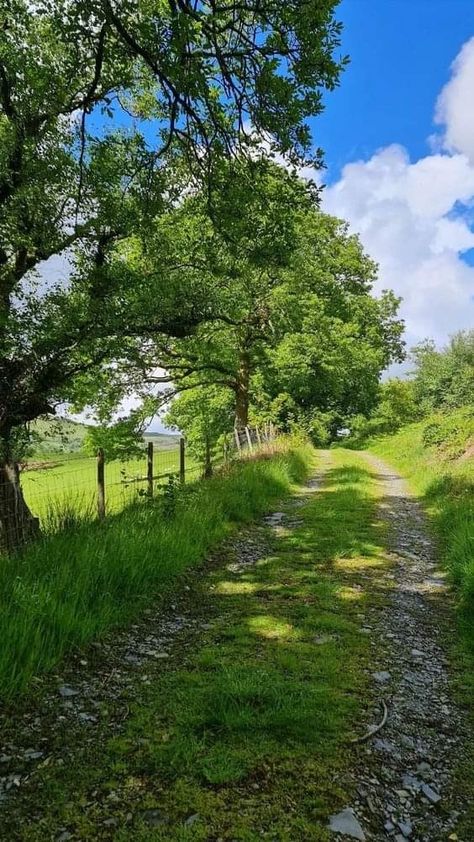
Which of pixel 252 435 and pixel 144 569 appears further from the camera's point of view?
pixel 252 435

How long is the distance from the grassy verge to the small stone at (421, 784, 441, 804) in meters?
0.50

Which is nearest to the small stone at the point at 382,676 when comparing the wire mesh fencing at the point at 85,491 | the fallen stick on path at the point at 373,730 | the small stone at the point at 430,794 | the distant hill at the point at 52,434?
the fallen stick on path at the point at 373,730

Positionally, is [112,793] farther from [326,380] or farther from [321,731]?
[326,380]

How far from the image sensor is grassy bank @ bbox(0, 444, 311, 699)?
13.8 feet

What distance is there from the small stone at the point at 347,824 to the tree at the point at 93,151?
5157 millimetres

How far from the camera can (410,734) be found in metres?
3.70

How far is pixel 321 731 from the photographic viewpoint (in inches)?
141

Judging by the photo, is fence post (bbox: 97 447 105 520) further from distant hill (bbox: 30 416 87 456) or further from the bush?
the bush

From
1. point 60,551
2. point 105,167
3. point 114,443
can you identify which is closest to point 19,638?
point 60,551

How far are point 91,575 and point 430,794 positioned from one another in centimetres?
370

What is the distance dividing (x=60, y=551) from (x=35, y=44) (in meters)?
9.09

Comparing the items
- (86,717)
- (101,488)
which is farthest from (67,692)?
(101,488)

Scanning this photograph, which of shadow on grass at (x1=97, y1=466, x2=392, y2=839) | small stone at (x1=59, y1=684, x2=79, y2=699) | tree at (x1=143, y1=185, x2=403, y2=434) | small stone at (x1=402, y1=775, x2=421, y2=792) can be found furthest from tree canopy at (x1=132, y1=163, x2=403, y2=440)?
small stone at (x1=402, y1=775, x2=421, y2=792)

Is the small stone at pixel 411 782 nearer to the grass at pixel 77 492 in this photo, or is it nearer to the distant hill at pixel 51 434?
the grass at pixel 77 492
